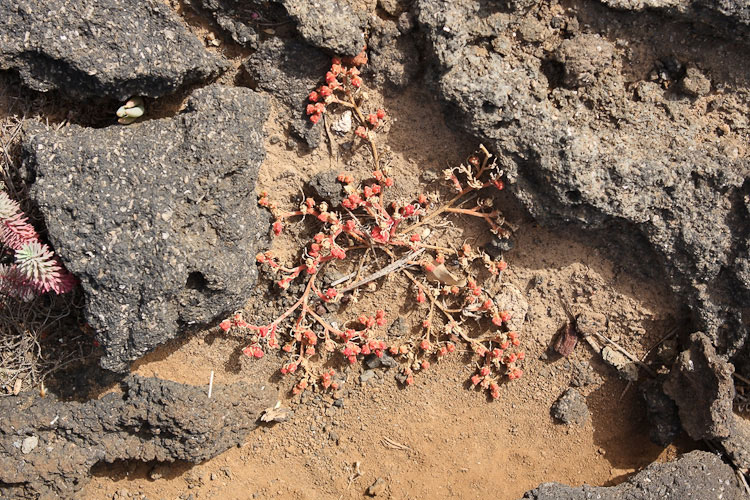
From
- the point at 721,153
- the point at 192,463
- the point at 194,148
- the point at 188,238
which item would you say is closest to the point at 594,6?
the point at 721,153

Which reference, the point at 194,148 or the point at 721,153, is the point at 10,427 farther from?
the point at 721,153

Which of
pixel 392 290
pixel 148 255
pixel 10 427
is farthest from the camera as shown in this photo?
pixel 392 290

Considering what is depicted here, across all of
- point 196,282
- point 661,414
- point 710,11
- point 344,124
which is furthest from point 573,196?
point 196,282

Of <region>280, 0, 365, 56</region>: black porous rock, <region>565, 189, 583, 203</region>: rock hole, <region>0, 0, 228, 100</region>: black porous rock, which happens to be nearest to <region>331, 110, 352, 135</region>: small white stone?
<region>280, 0, 365, 56</region>: black porous rock

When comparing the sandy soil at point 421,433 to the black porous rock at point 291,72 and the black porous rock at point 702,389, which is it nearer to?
the black porous rock at point 702,389

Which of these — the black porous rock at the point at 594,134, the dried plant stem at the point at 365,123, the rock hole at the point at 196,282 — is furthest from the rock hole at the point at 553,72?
the rock hole at the point at 196,282

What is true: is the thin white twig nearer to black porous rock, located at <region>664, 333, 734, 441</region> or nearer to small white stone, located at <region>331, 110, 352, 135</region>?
small white stone, located at <region>331, 110, 352, 135</region>

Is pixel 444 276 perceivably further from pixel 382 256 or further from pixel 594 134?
pixel 594 134
